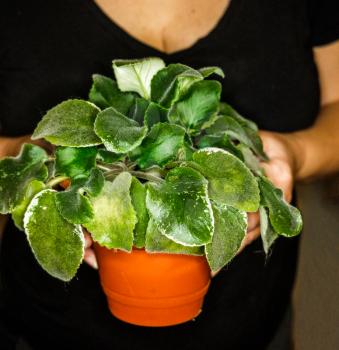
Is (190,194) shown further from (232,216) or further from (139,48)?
(139,48)

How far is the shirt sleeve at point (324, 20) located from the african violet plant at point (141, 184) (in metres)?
0.35

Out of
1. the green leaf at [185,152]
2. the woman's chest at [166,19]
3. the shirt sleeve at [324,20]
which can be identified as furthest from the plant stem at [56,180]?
the shirt sleeve at [324,20]

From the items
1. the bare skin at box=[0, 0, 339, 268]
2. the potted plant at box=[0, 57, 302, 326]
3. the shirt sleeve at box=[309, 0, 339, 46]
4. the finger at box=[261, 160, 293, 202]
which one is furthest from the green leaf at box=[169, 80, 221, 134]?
the shirt sleeve at box=[309, 0, 339, 46]

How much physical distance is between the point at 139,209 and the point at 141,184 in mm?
21

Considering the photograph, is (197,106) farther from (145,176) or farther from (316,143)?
(316,143)

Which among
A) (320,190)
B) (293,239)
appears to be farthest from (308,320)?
(293,239)

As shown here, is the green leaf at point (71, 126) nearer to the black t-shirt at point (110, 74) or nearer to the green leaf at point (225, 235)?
the green leaf at point (225, 235)

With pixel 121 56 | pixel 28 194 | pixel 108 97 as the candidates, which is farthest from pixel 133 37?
pixel 28 194

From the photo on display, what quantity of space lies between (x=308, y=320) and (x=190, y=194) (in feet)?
2.64

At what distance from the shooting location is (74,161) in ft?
1.58

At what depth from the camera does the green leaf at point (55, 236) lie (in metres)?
A: 0.47

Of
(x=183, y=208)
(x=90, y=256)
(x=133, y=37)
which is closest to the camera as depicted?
(x=183, y=208)

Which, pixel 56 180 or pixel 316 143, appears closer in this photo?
pixel 56 180

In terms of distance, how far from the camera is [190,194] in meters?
0.45
